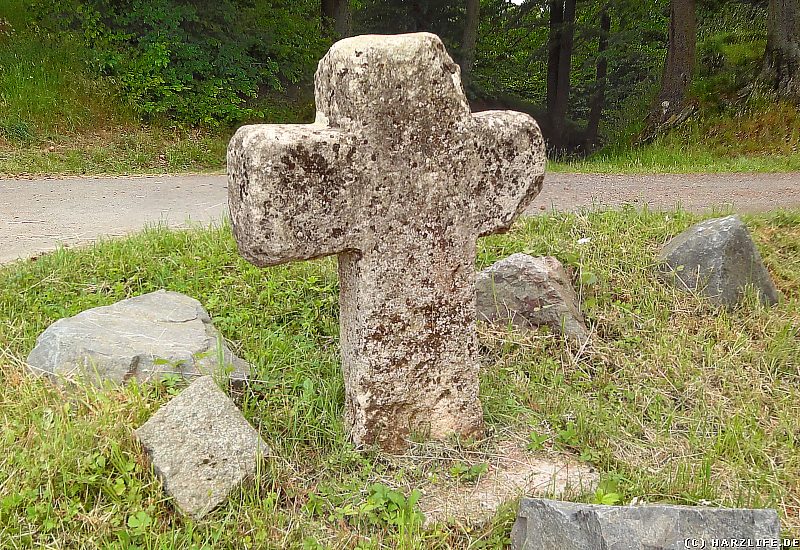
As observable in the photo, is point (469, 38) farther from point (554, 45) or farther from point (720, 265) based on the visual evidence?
point (720, 265)

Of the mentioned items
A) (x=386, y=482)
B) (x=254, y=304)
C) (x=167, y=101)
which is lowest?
(x=386, y=482)

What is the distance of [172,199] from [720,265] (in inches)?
212

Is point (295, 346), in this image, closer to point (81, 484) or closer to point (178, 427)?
point (178, 427)

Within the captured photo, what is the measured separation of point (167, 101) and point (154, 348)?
355 inches

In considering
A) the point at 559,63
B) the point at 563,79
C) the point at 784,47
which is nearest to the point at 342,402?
the point at 784,47

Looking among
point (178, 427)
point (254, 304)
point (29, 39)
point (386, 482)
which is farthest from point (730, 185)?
point (29, 39)

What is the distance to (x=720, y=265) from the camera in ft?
14.9

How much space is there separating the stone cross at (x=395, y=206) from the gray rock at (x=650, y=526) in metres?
0.89

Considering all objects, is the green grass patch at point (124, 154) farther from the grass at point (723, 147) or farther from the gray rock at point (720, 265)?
the gray rock at point (720, 265)

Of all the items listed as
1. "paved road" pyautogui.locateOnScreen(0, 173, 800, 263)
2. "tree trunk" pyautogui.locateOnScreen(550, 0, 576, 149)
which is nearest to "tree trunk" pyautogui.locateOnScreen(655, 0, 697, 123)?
"paved road" pyautogui.locateOnScreen(0, 173, 800, 263)

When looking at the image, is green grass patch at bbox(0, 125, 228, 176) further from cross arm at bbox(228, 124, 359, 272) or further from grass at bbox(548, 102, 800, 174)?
cross arm at bbox(228, 124, 359, 272)

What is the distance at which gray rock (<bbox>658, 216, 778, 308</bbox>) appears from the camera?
4527mm

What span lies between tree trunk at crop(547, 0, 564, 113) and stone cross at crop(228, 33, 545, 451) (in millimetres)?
13973

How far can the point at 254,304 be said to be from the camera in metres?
4.22
